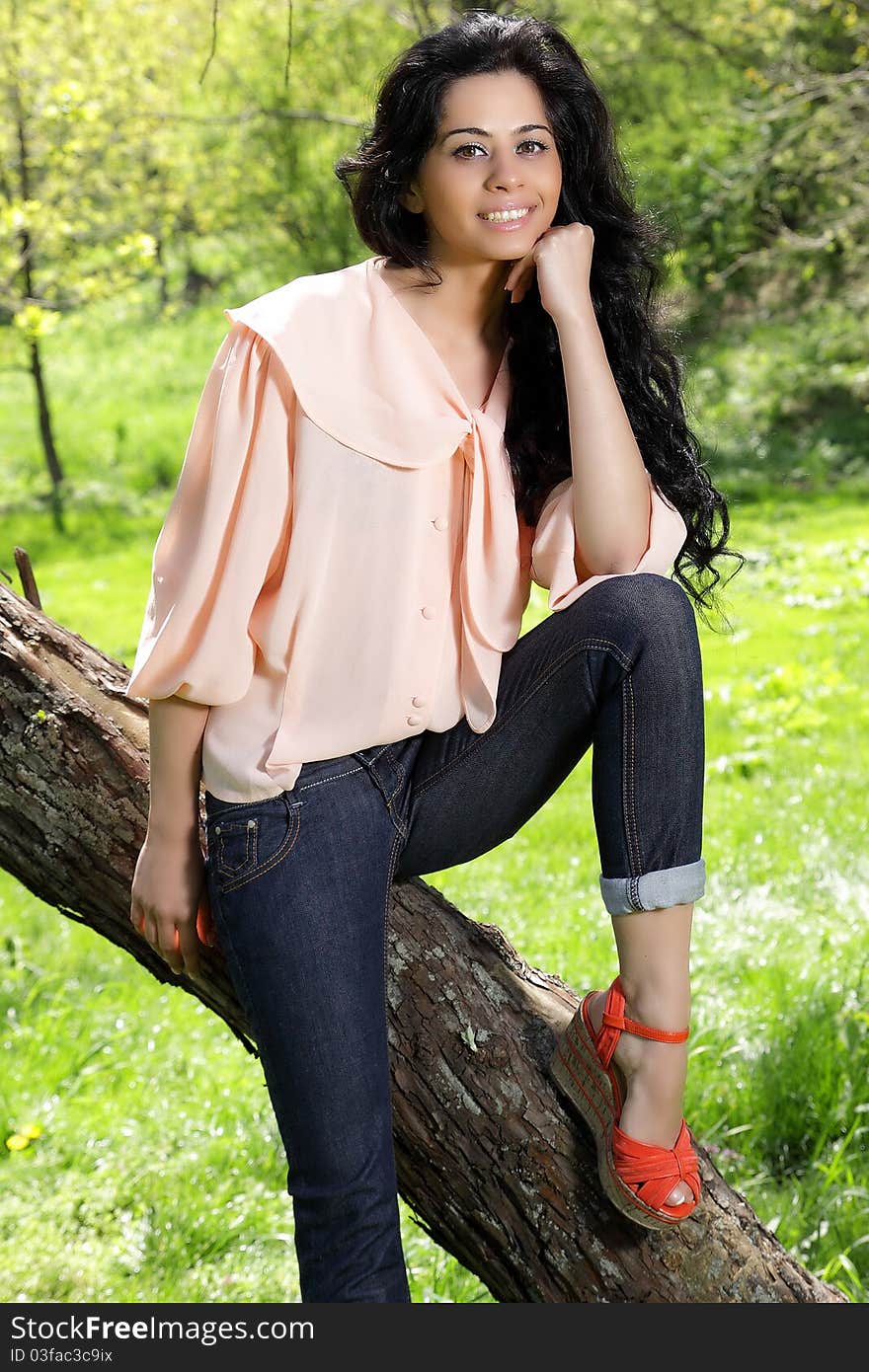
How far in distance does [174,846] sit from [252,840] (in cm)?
15

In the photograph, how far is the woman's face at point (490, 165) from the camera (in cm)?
180

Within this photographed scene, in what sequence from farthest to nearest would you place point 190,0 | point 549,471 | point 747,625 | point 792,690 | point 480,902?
point 190,0 < point 747,625 < point 792,690 < point 480,902 < point 549,471

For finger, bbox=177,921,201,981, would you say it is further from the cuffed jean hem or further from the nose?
the nose

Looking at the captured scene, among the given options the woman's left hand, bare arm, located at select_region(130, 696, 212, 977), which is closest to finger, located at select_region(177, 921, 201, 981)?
Result: bare arm, located at select_region(130, 696, 212, 977)

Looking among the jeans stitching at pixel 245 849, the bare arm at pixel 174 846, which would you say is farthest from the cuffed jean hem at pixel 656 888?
the bare arm at pixel 174 846

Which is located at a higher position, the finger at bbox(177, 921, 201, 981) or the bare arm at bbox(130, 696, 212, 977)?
the bare arm at bbox(130, 696, 212, 977)

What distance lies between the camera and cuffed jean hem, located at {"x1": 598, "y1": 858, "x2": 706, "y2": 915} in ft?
5.66

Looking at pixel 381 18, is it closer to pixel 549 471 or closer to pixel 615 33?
pixel 615 33

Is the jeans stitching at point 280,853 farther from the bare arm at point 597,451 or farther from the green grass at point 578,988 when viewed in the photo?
the green grass at point 578,988

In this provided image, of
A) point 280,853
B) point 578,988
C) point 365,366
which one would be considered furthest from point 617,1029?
point 578,988

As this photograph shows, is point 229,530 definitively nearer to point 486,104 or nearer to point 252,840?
point 252,840

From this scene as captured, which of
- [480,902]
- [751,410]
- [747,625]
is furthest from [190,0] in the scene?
[480,902]

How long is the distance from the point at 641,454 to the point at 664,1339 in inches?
47.2

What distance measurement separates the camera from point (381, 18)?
11234 millimetres
